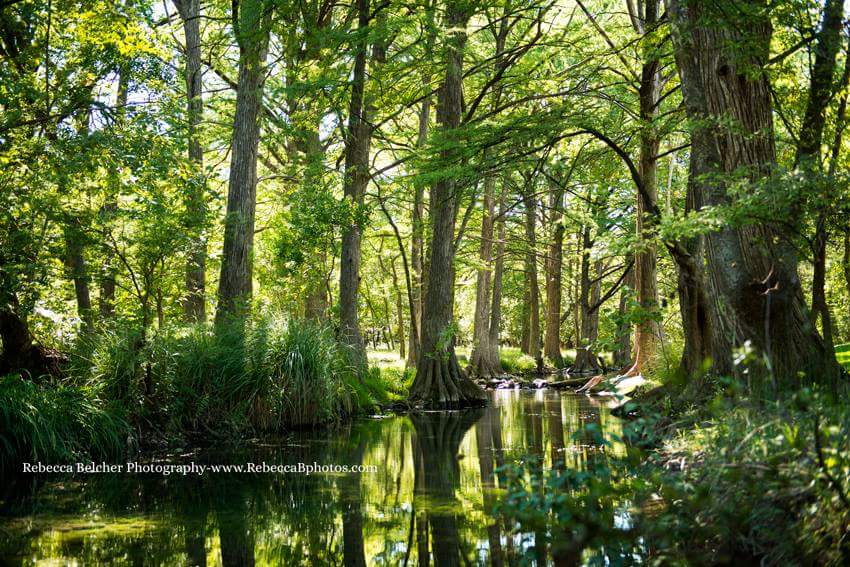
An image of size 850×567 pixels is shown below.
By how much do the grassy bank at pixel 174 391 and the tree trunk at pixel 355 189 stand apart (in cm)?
231

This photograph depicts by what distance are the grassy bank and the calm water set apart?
567mm

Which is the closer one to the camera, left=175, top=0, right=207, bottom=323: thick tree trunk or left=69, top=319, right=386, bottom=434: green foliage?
left=69, top=319, right=386, bottom=434: green foliage

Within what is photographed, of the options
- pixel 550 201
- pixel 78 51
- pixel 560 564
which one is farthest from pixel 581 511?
pixel 550 201

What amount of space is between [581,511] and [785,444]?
1205 mm

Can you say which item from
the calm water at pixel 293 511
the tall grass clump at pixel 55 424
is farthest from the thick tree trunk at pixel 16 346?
the calm water at pixel 293 511

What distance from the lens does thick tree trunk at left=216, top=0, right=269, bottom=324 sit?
35.8 feet

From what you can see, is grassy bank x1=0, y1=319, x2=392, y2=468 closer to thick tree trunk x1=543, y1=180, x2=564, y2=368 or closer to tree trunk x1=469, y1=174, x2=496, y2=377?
tree trunk x1=469, y1=174, x2=496, y2=377

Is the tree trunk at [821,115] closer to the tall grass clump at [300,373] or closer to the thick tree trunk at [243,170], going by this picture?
the tall grass clump at [300,373]

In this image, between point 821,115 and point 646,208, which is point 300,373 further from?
point 821,115

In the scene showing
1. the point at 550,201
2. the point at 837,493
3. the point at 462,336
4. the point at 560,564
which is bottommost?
the point at 560,564

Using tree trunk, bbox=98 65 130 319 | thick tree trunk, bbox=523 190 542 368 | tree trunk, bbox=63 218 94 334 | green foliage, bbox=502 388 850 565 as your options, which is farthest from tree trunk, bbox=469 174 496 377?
green foliage, bbox=502 388 850 565

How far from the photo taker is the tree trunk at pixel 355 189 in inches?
531

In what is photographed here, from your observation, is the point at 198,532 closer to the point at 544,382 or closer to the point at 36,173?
the point at 36,173

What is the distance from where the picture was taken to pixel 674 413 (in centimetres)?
809
